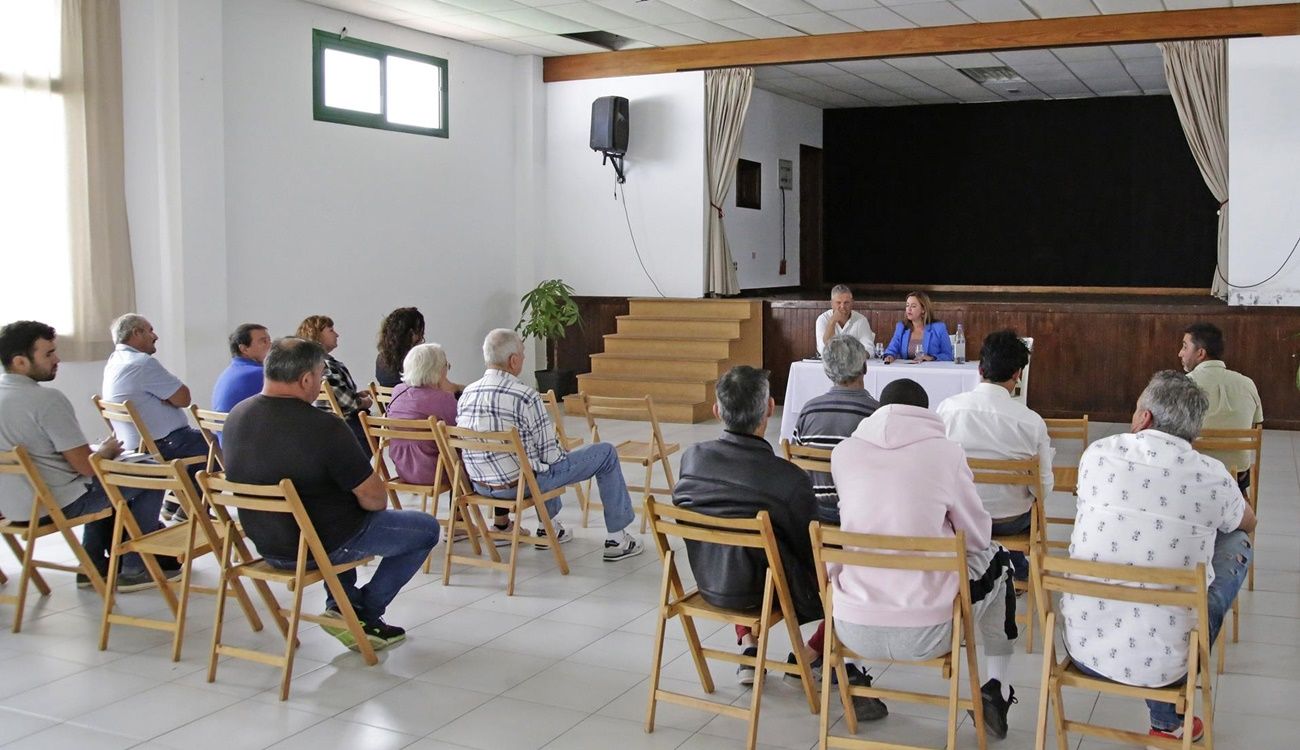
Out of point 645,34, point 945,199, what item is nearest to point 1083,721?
point 645,34

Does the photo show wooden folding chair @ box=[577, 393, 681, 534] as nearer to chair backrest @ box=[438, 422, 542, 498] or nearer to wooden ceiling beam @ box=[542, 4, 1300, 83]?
chair backrest @ box=[438, 422, 542, 498]

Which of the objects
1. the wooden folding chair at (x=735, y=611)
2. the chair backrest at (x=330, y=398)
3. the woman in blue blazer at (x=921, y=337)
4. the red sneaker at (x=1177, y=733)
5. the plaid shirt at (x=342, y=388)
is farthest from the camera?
the woman in blue blazer at (x=921, y=337)

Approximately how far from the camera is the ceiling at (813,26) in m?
9.03

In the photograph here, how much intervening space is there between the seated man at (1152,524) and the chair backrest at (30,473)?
3410 millimetres

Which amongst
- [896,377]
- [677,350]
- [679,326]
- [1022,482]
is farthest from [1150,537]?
[679,326]

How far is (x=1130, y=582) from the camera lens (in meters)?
2.86

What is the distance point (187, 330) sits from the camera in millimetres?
8070

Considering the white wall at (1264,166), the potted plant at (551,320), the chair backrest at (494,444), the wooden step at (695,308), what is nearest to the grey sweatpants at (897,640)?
the chair backrest at (494,444)

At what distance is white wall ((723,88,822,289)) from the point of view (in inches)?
514

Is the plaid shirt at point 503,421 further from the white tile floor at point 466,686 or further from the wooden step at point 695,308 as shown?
the wooden step at point 695,308

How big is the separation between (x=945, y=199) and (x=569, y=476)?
11.2 m

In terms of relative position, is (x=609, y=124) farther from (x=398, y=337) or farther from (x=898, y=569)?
(x=898, y=569)

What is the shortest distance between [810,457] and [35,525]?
113 inches

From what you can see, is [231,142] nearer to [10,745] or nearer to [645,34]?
[645,34]
